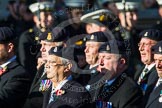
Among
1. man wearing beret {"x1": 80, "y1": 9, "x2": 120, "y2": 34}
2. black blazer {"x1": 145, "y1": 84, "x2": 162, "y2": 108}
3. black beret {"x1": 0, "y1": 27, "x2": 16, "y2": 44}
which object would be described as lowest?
black blazer {"x1": 145, "y1": 84, "x2": 162, "y2": 108}

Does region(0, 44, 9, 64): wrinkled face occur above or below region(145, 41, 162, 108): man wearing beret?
above

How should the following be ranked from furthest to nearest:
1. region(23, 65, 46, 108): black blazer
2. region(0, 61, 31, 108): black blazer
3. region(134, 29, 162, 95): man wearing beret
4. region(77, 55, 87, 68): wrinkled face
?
region(134, 29, 162, 95): man wearing beret
region(77, 55, 87, 68): wrinkled face
region(23, 65, 46, 108): black blazer
region(0, 61, 31, 108): black blazer

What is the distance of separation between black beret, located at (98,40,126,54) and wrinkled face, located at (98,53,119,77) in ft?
0.18

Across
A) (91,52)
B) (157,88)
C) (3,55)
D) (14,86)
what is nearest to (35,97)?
(14,86)

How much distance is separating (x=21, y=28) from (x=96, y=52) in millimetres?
4022

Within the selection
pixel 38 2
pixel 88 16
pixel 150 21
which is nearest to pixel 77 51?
pixel 88 16

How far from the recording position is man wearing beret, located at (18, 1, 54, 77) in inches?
416

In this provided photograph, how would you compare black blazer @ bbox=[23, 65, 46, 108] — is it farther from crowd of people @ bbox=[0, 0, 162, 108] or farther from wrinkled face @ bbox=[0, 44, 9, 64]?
wrinkled face @ bbox=[0, 44, 9, 64]

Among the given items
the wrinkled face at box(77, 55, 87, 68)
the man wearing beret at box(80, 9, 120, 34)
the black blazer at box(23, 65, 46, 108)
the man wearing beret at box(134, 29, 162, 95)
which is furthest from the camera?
the man wearing beret at box(80, 9, 120, 34)

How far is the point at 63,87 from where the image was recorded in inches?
284

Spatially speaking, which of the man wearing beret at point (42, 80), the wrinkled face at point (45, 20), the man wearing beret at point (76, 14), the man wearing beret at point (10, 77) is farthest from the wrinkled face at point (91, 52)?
the wrinkled face at point (45, 20)

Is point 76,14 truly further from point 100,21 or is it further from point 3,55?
point 3,55

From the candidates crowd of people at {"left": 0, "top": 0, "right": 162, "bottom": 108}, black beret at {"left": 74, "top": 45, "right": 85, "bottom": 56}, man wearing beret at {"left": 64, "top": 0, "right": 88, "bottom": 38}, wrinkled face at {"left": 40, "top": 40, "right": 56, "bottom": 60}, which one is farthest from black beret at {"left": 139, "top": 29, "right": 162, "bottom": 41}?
man wearing beret at {"left": 64, "top": 0, "right": 88, "bottom": 38}

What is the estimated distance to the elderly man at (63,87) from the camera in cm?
704
